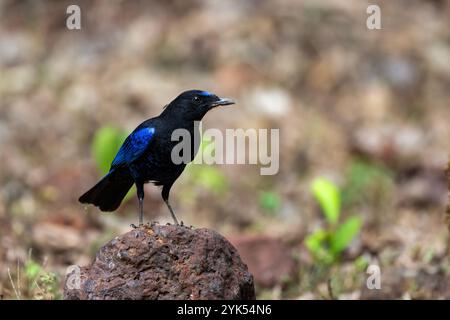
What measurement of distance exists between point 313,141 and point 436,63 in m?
2.76

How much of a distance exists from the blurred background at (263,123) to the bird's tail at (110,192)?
122 cm

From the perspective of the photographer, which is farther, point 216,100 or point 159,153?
point 216,100

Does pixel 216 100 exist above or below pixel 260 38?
below

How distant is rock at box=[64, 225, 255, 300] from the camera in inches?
163

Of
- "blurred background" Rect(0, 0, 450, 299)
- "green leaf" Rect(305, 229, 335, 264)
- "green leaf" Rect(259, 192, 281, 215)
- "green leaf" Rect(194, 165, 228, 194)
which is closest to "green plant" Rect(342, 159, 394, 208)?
"blurred background" Rect(0, 0, 450, 299)

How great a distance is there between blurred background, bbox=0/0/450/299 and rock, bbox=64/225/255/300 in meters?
1.98

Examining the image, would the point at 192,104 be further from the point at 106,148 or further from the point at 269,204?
the point at 269,204

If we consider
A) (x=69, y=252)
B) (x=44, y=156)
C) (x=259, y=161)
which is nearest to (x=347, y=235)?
(x=69, y=252)

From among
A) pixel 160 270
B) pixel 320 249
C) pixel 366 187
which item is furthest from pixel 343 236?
pixel 160 270

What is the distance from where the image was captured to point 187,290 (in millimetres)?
4164

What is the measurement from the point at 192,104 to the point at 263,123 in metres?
5.92

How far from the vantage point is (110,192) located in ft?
17.9

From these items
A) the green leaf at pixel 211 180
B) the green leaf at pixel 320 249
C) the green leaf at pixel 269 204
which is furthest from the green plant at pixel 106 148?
the green leaf at pixel 320 249
